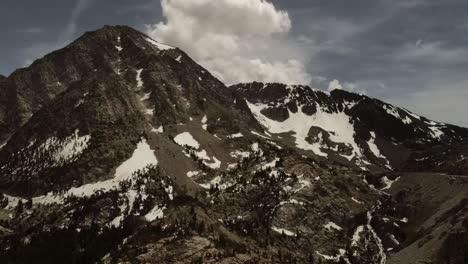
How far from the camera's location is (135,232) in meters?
200

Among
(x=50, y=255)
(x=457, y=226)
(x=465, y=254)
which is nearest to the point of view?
(x=465, y=254)

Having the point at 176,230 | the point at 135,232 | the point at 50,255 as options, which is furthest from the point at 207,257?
the point at 50,255

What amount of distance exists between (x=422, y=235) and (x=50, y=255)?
142600 mm

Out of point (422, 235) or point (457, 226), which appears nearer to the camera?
point (457, 226)

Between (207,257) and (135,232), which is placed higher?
(135,232)

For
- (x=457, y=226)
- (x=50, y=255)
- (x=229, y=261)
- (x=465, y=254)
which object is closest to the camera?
(x=465, y=254)

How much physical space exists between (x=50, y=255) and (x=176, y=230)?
49.7 metres

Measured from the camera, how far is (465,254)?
147 meters

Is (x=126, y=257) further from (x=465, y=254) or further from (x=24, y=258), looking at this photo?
(x=465, y=254)

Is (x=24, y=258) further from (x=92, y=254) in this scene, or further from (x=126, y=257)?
(x=126, y=257)

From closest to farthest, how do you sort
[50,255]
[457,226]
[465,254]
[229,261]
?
[465,254] < [457,226] < [229,261] < [50,255]

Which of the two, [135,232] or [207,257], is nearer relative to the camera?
[207,257]

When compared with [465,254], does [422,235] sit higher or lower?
higher

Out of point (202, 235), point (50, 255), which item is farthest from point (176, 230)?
point (50, 255)
